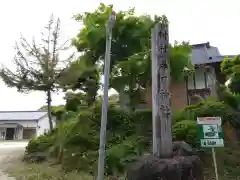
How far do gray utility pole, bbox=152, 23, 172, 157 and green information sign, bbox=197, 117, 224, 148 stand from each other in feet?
2.65

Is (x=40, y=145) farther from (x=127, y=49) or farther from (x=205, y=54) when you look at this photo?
(x=205, y=54)

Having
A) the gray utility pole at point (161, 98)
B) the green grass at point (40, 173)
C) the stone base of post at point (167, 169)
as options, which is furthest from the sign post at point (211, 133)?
the green grass at point (40, 173)

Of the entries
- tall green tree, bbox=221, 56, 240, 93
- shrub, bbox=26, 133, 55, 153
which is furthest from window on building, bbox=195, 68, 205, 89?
shrub, bbox=26, 133, 55, 153

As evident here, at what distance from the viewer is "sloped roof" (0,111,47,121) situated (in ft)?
104

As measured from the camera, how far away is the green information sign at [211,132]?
5726 mm

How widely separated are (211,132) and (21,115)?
31.8 meters

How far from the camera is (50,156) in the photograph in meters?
10.9

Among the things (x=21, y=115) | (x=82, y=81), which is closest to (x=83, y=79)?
(x=82, y=81)

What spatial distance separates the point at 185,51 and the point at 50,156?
7310 millimetres

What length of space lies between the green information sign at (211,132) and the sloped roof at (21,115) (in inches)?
1113

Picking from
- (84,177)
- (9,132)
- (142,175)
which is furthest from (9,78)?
(9,132)

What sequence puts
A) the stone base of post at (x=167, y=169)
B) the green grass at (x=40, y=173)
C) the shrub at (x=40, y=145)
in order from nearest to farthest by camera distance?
the stone base of post at (x=167, y=169), the green grass at (x=40, y=173), the shrub at (x=40, y=145)

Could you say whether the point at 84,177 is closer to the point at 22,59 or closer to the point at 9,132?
the point at 22,59

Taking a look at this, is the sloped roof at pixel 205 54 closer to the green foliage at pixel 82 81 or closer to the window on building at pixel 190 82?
the window on building at pixel 190 82
